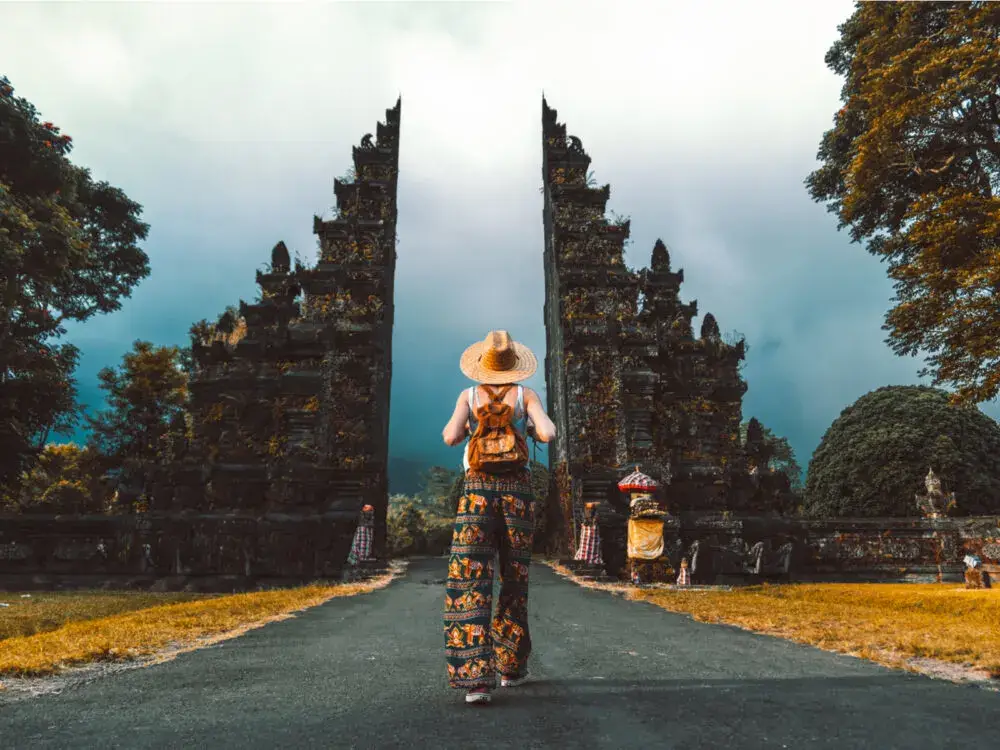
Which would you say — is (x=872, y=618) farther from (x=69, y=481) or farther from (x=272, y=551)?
(x=69, y=481)

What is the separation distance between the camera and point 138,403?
28297mm

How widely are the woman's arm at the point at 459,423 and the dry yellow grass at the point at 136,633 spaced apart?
119 inches

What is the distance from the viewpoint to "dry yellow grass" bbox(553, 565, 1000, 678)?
473 cm

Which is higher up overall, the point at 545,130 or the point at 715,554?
the point at 545,130

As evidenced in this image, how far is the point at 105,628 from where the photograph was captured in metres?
5.93

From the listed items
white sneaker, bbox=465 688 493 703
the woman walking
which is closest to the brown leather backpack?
the woman walking

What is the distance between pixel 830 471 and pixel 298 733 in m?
25.7

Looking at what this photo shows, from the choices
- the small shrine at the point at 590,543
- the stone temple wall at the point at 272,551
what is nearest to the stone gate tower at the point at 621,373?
the small shrine at the point at 590,543

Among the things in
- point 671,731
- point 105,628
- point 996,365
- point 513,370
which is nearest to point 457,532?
point 513,370

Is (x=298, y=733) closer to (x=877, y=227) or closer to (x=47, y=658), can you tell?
(x=47, y=658)

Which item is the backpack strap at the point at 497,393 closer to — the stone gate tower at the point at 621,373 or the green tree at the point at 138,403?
the stone gate tower at the point at 621,373

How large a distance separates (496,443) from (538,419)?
0.32m

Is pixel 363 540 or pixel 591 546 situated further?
pixel 363 540

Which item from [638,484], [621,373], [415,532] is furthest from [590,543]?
[415,532]
